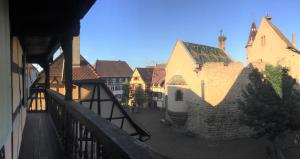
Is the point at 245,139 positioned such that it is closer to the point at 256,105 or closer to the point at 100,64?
the point at 256,105

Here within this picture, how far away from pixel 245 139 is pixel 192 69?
729 centimetres

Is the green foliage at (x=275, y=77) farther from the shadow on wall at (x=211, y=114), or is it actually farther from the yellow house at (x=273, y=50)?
the shadow on wall at (x=211, y=114)

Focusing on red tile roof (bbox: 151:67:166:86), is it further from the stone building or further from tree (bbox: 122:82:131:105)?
A: the stone building

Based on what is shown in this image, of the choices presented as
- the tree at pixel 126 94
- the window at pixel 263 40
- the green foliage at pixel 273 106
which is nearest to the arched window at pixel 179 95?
the green foliage at pixel 273 106

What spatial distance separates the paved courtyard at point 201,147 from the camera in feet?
59.4

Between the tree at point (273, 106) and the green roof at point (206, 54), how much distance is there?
7.39m

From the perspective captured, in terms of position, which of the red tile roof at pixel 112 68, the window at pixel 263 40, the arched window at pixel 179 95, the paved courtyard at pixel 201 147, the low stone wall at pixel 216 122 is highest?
the window at pixel 263 40

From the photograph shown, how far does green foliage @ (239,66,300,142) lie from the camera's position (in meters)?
16.1

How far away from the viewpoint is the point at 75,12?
11.6 ft

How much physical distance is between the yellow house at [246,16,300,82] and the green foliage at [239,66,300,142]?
6370 mm

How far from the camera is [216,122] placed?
2288cm

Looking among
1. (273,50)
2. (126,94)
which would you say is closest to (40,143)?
(273,50)

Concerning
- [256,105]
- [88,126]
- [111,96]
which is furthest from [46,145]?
[256,105]

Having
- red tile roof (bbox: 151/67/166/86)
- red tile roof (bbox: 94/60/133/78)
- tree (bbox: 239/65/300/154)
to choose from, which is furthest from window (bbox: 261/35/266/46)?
red tile roof (bbox: 94/60/133/78)
